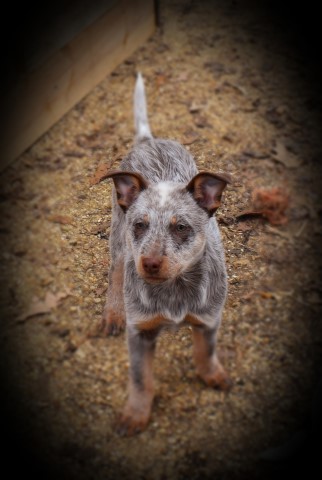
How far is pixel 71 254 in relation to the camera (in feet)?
6.11

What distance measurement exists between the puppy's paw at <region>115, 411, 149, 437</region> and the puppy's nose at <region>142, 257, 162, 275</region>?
1003 mm

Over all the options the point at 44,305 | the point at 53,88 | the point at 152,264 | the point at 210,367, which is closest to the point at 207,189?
the point at 152,264

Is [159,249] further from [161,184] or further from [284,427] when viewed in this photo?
[284,427]

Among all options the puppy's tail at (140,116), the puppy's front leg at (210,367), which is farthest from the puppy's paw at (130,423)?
the puppy's tail at (140,116)

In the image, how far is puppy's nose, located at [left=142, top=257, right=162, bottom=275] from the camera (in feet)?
5.03

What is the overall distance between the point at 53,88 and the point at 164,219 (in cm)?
173

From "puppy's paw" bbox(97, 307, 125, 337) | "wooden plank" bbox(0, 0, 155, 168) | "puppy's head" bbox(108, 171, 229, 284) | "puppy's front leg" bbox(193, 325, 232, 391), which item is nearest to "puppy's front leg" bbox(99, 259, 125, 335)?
"puppy's paw" bbox(97, 307, 125, 337)

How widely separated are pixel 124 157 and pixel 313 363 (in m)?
1.33

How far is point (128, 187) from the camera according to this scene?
1.63 meters

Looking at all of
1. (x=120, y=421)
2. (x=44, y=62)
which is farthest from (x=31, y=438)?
(x=44, y=62)

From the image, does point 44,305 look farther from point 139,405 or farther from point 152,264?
point 152,264

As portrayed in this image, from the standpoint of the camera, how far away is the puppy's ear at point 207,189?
4.98ft

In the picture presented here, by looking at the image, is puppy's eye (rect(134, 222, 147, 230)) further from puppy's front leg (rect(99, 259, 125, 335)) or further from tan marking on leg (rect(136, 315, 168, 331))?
tan marking on leg (rect(136, 315, 168, 331))

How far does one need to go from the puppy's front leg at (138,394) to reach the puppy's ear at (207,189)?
2.78 ft
